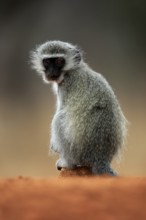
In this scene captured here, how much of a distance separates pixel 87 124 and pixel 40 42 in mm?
6616

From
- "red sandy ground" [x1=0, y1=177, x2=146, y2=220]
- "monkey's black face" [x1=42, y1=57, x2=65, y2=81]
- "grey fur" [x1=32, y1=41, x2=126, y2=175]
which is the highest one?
"monkey's black face" [x1=42, y1=57, x2=65, y2=81]

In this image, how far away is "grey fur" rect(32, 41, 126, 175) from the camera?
727 centimetres

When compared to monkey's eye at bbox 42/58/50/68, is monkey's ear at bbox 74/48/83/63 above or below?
above

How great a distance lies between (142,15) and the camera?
1384cm

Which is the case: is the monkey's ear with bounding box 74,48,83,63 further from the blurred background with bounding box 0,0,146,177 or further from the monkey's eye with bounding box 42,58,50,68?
the blurred background with bounding box 0,0,146,177

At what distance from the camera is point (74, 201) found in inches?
174

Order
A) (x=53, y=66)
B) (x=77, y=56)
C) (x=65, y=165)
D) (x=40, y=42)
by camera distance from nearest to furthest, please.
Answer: (x=65, y=165), (x=77, y=56), (x=53, y=66), (x=40, y=42)

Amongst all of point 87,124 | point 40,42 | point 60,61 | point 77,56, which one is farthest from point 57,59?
point 40,42

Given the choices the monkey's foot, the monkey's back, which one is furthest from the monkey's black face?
the monkey's foot

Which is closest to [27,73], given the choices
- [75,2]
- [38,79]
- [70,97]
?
[38,79]

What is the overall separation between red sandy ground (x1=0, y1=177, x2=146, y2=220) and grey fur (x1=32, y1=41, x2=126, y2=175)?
2.33 metres

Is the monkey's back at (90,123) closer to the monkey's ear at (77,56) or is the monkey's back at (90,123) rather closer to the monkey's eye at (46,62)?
the monkey's ear at (77,56)

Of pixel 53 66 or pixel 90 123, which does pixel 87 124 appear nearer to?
pixel 90 123

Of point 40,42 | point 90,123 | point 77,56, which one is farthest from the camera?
point 40,42
